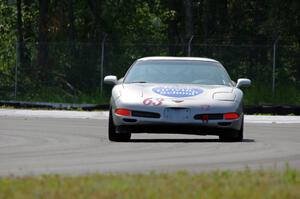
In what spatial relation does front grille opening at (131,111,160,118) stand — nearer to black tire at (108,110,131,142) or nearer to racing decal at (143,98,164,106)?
racing decal at (143,98,164,106)

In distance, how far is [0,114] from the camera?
27.6m

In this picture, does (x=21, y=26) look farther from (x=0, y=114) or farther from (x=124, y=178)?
(x=124, y=178)

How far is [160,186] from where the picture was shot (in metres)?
9.17

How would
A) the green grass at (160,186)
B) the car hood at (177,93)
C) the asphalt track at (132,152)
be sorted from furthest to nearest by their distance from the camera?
the car hood at (177,93) < the asphalt track at (132,152) < the green grass at (160,186)

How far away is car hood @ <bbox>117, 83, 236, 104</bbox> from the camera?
16.2 m

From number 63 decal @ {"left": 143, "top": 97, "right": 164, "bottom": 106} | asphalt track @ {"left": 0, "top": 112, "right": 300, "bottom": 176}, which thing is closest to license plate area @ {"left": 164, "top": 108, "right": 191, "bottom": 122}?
number 63 decal @ {"left": 143, "top": 97, "right": 164, "bottom": 106}

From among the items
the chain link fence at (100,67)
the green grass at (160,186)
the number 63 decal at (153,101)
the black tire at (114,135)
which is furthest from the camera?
the chain link fence at (100,67)

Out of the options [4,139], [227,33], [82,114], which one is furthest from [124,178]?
[227,33]

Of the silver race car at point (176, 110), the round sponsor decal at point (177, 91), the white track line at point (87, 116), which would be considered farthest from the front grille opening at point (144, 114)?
the white track line at point (87, 116)

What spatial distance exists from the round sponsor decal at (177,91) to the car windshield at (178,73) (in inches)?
32.3

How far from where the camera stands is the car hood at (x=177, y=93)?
16.2 meters

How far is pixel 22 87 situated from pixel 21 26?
11957 mm

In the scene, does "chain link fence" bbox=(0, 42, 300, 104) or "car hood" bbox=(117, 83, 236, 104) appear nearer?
"car hood" bbox=(117, 83, 236, 104)

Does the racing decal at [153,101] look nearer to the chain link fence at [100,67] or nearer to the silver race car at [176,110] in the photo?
the silver race car at [176,110]
